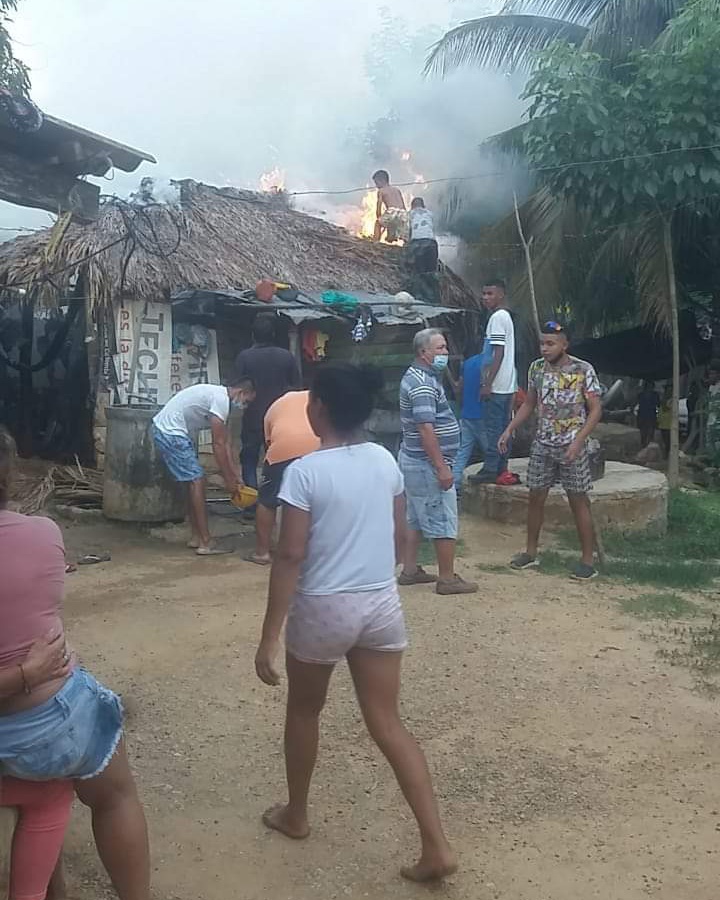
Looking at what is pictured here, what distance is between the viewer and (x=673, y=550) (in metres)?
7.50

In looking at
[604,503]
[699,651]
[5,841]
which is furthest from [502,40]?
[5,841]

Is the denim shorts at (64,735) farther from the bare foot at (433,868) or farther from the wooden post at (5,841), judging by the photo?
the bare foot at (433,868)

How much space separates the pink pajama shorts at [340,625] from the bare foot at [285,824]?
68 cm

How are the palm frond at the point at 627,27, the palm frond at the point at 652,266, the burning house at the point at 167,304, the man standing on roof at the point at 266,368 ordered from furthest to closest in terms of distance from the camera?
1. the palm frond at the point at 627,27
2. the palm frond at the point at 652,266
3. the burning house at the point at 167,304
4. the man standing on roof at the point at 266,368

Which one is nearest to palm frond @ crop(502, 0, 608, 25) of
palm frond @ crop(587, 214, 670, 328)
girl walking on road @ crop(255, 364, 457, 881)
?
palm frond @ crop(587, 214, 670, 328)

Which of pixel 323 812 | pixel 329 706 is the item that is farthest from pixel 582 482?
pixel 323 812

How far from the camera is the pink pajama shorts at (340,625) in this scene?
9.49 feet

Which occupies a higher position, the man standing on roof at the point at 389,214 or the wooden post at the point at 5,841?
the man standing on roof at the point at 389,214

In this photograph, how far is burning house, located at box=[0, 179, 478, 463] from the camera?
972cm

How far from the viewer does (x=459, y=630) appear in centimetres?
539

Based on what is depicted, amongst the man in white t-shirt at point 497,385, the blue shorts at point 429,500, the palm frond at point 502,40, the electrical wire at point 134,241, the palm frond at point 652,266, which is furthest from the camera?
the palm frond at point 502,40

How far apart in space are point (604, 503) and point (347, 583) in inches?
210

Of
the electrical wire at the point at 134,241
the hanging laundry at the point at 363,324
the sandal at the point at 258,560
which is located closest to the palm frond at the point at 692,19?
the hanging laundry at the point at 363,324

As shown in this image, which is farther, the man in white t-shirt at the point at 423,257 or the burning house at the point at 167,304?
the man in white t-shirt at the point at 423,257
